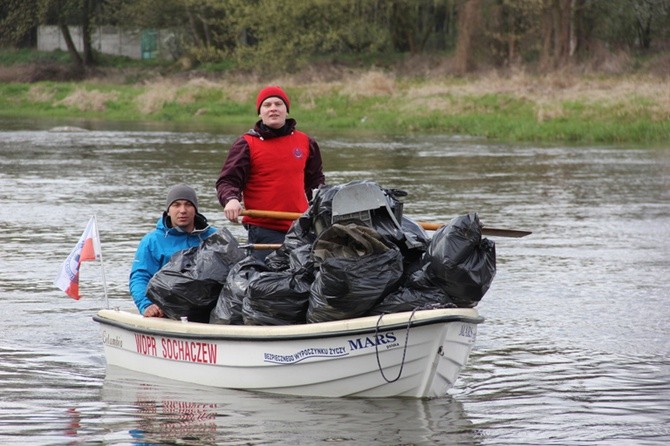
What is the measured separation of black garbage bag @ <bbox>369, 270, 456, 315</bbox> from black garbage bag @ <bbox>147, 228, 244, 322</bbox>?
4.21 feet

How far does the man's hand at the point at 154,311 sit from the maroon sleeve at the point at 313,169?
138cm

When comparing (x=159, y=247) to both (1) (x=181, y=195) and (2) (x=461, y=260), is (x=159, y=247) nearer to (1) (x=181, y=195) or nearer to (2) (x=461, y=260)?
(1) (x=181, y=195)

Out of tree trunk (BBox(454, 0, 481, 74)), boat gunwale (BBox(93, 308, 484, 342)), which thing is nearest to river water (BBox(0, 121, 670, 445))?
boat gunwale (BBox(93, 308, 484, 342))

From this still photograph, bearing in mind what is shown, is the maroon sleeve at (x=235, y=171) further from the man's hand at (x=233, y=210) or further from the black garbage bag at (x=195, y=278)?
the black garbage bag at (x=195, y=278)

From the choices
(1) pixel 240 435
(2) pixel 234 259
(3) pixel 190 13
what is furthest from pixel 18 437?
(3) pixel 190 13

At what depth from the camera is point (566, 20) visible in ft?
169

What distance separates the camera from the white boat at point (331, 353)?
754 centimetres

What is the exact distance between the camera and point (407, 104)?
41.3 meters

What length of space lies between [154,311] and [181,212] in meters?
0.68

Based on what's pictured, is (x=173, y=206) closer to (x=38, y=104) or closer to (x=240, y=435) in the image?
(x=240, y=435)

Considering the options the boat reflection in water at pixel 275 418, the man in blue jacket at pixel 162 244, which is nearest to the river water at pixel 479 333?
the boat reflection in water at pixel 275 418

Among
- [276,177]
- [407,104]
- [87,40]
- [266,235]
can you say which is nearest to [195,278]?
[266,235]

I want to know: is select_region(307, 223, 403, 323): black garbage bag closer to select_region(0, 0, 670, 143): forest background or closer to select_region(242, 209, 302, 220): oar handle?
select_region(242, 209, 302, 220): oar handle

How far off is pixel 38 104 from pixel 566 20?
68.4ft
